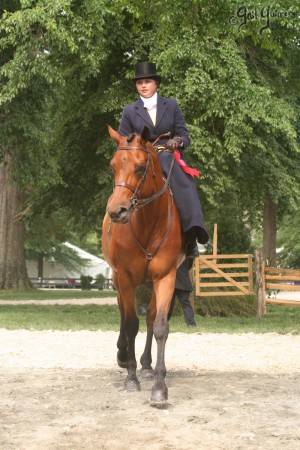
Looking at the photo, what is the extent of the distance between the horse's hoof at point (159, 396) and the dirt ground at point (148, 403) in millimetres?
85

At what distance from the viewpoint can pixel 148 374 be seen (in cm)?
1009

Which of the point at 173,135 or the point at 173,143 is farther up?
the point at 173,135

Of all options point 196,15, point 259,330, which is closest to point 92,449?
point 196,15

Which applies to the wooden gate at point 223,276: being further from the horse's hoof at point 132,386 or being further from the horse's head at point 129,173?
the horse's head at point 129,173

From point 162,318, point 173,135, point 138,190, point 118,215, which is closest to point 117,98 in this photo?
point 173,135

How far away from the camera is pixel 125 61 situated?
23.9 meters

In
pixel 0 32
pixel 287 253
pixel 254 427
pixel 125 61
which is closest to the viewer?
pixel 254 427

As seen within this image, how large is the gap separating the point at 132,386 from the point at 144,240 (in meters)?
1.51

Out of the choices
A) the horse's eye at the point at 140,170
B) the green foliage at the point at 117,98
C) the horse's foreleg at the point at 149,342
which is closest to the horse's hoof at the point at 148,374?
the horse's foreleg at the point at 149,342

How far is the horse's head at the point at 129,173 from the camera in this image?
314 inches

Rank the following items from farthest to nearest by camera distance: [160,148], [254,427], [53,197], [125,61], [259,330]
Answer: [53,197] → [125,61] → [259,330] → [160,148] → [254,427]

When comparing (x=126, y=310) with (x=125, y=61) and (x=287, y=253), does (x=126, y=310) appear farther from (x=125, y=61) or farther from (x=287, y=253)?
(x=287, y=253)

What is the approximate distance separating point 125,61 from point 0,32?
12.0ft

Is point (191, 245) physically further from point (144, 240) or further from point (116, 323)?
point (116, 323)
